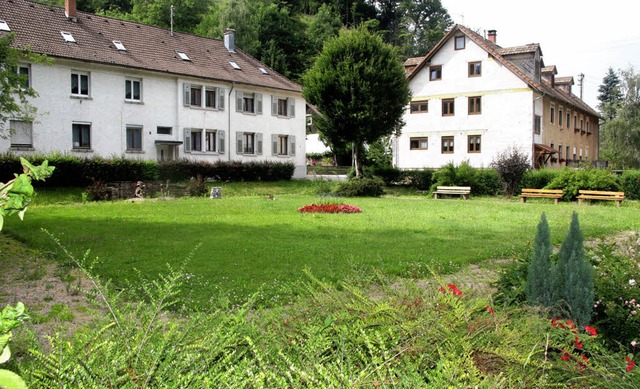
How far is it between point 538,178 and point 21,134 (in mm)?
28769

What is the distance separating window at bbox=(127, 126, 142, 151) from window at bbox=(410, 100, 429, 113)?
21.5m

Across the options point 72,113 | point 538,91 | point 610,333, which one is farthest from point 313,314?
point 538,91

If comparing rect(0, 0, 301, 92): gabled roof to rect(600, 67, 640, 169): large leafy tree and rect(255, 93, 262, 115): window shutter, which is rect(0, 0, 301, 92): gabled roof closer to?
rect(255, 93, 262, 115): window shutter

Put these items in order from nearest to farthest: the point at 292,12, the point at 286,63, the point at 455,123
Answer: the point at 455,123 → the point at 286,63 → the point at 292,12

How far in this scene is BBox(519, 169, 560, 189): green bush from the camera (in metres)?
29.0

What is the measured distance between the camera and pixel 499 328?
311 centimetres

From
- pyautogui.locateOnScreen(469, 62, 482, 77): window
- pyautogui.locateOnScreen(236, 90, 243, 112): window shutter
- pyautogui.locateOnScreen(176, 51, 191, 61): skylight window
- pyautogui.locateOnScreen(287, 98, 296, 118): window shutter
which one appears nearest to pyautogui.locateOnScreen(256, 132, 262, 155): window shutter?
pyautogui.locateOnScreen(236, 90, 243, 112): window shutter

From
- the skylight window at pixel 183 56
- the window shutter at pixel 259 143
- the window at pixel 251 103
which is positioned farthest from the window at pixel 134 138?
the window shutter at pixel 259 143

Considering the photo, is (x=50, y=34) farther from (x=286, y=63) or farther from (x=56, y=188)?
(x=286, y=63)

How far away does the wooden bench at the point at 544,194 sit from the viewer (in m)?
26.6

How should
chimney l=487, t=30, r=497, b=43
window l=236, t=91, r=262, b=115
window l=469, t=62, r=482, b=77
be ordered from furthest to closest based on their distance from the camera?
chimney l=487, t=30, r=497, b=43 → window l=236, t=91, r=262, b=115 → window l=469, t=62, r=482, b=77

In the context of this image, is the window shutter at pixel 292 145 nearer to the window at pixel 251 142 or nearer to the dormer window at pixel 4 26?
the window at pixel 251 142

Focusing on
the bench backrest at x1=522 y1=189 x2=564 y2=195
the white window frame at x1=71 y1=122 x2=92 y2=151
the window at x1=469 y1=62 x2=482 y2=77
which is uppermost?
the window at x1=469 y1=62 x2=482 y2=77

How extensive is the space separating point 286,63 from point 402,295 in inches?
2477
